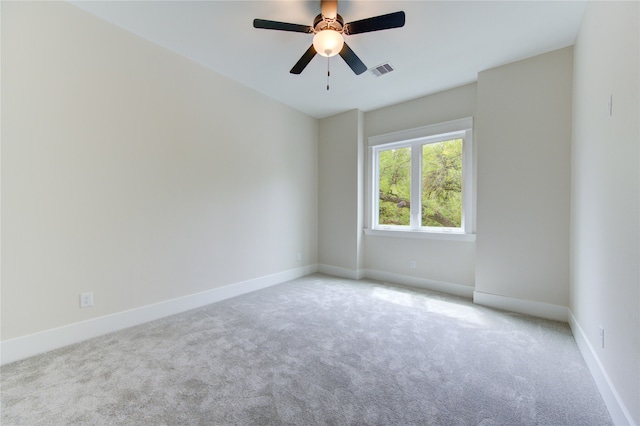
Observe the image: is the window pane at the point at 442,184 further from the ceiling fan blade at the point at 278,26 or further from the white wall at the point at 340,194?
the ceiling fan blade at the point at 278,26

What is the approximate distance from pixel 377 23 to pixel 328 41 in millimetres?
373

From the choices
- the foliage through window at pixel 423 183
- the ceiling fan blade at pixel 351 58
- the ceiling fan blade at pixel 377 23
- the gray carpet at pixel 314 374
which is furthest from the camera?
the foliage through window at pixel 423 183

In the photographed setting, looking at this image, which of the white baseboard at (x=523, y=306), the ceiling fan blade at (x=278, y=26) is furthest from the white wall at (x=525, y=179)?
the ceiling fan blade at (x=278, y=26)

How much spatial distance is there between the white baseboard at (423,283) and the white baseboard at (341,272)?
206 millimetres

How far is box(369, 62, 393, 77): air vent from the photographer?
9.67 feet

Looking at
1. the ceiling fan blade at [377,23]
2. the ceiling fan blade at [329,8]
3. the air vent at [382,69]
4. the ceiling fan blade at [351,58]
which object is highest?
the air vent at [382,69]

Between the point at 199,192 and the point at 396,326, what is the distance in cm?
258

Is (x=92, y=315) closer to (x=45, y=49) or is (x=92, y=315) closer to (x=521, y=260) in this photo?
(x=45, y=49)

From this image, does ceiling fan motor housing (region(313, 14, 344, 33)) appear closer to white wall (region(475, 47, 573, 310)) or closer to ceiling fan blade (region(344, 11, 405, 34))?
ceiling fan blade (region(344, 11, 405, 34))

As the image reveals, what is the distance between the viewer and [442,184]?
3664 millimetres

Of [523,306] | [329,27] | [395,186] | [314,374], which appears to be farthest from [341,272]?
[329,27]

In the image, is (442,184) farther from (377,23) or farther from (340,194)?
(377,23)

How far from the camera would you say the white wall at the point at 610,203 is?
4.09ft

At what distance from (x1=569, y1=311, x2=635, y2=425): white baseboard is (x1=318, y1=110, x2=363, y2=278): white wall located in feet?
8.63
